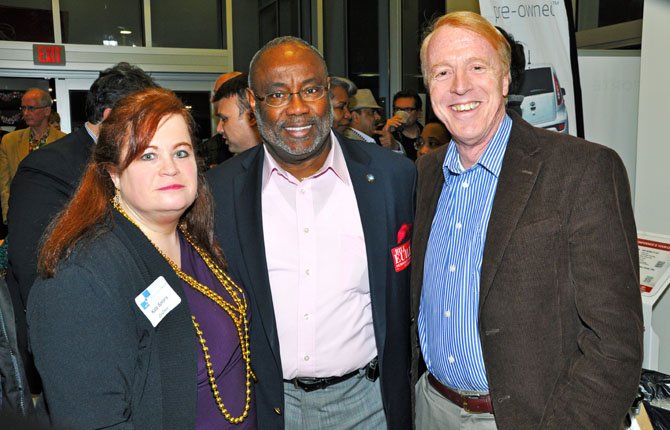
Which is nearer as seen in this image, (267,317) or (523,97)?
(267,317)

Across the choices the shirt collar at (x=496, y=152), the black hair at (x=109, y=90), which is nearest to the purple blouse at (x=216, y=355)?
the shirt collar at (x=496, y=152)

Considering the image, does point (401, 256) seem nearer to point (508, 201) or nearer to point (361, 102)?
point (508, 201)

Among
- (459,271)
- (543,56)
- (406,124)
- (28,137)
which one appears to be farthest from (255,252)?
(28,137)

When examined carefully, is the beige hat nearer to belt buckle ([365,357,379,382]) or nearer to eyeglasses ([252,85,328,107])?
eyeglasses ([252,85,328,107])

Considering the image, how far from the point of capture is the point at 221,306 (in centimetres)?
184

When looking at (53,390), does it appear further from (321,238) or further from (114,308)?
(321,238)

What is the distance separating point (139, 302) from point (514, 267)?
1006mm

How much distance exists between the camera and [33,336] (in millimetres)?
1467

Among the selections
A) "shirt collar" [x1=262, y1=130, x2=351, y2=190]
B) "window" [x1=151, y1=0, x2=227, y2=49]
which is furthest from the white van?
"window" [x1=151, y1=0, x2=227, y2=49]

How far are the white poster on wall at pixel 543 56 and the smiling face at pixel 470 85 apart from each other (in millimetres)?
2010

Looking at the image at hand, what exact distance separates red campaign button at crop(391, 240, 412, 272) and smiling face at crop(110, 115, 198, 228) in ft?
2.60

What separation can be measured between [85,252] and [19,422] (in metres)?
1.25

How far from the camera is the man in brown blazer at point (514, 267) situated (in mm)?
1622

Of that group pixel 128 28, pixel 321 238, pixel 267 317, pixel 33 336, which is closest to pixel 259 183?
pixel 321 238
